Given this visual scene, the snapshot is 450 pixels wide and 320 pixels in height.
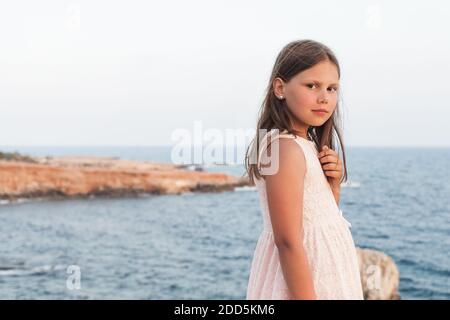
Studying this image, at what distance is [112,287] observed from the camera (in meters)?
A: 33.9

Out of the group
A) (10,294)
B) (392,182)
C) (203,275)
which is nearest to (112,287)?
(203,275)

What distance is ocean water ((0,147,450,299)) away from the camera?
31.8 m

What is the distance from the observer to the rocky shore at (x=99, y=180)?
1960 inches

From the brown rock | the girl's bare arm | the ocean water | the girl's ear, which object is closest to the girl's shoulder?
the girl's bare arm

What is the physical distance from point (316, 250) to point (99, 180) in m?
54.3

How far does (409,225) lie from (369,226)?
3.25 meters

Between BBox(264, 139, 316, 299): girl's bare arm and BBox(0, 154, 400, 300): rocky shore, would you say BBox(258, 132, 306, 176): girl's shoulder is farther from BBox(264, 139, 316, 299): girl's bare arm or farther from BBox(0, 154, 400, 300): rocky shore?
BBox(0, 154, 400, 300): rocky shore

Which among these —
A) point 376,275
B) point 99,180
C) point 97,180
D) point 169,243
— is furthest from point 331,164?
point 97,180

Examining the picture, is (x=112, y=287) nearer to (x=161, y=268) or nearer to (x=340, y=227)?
(x=161, y=268)

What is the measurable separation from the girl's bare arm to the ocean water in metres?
26.5

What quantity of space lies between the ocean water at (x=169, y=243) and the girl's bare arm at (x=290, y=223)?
26.5 meters

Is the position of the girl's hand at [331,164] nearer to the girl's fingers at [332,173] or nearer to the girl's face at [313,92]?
the girl's fingers at [332,173]

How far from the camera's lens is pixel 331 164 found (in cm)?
→ 194

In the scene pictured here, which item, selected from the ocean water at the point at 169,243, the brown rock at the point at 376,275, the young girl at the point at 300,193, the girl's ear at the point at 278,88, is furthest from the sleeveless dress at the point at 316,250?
the ocean water at the point at 169,243
